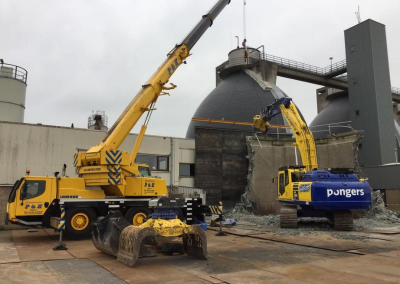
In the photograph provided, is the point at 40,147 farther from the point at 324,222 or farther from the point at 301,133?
the point at 324,222

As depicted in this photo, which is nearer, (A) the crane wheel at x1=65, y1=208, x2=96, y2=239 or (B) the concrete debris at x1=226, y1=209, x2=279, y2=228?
(A) the crane wheel at x1=65, y1=208, x2=96, y2=239

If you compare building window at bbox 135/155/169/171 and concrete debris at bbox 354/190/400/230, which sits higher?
building window at bbox 135/155/169/171

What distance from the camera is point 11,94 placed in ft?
75.4

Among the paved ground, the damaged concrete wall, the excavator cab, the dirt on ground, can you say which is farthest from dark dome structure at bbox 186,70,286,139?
the paved ground

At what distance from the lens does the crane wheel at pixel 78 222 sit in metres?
13.5

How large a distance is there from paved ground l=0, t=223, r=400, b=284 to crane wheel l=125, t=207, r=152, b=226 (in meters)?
2.47

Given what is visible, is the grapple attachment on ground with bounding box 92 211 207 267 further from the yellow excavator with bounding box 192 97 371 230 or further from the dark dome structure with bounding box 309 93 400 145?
the dark dome structure with bounding box 309 93 400 145

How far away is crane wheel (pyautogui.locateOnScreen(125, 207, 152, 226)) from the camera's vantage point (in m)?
14.6

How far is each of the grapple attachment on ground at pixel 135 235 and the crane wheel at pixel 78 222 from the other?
11.9 ft

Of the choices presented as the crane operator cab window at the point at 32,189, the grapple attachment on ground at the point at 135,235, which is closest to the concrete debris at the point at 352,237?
the grapple attachment on ground at the point at 135,235

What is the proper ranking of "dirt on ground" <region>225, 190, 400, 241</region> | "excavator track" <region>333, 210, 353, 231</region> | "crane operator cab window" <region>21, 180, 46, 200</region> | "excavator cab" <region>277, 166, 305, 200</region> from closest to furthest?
"crane operator cab window" <region>21, 180, 46, 200</region> → "dirt on ground" <region>225, 190, 400, 241</region> → "excavator track" <region>333, 210, 353, 231</region> → "excavator cab" <region>277, 166, 305, 200</region>

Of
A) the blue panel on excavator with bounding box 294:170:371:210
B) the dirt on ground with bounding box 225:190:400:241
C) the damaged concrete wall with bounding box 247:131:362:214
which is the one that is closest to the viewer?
the dirt on ground with bounding box 225:190:400:241

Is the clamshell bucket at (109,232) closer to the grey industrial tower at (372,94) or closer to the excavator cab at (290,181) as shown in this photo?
the excavator cab at (290,181)

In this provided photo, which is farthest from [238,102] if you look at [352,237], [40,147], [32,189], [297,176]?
[32,189]
